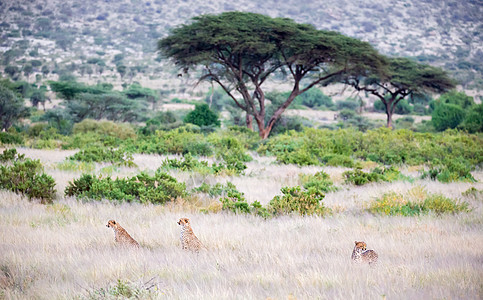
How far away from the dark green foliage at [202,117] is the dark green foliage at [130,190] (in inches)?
762

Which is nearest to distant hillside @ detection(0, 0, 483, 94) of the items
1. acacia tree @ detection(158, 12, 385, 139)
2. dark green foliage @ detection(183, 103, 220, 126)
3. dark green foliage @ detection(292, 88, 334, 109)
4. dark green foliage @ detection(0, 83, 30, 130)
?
dark green foliage @ detection(292, 88, 334, 109)

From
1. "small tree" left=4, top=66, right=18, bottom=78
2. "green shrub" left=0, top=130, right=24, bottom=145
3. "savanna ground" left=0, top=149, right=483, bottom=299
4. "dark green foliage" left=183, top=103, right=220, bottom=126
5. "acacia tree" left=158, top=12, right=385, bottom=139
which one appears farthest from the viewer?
"small tree" left=4, top=66, right=18, bottom=78

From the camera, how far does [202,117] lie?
27.1 m

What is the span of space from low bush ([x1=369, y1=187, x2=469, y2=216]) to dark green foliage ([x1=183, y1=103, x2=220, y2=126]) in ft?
67.7

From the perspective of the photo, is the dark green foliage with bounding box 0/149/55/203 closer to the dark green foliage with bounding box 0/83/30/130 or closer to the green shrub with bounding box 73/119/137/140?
the green shrub with bounding box 73/119/137/140

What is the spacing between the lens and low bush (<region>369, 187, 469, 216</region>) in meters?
6.34

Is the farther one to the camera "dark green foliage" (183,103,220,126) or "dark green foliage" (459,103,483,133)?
"dark green foliage" (459,103,483,133)

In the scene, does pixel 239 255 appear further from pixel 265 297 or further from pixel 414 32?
pixel 414 32

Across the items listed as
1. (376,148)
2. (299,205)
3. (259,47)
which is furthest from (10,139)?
(299,205)

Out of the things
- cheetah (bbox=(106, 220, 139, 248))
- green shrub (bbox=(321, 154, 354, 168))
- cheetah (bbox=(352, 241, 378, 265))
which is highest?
cheetah (bbox=(352, 241, 378, 265))

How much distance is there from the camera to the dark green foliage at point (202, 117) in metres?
26.9

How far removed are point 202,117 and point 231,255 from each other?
23.4 metres

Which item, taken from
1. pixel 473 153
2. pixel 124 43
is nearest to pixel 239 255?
pixel 473 153

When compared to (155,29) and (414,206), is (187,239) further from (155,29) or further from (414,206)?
(155,29)
